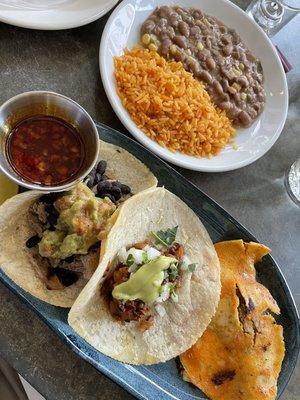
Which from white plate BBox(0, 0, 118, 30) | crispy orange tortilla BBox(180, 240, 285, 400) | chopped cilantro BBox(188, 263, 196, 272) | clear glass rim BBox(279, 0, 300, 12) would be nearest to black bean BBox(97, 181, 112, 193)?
chopped cilantro BBox(188, 263, 196, 272)

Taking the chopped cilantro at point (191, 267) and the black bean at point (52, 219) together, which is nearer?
the black bean at point (52, 219)

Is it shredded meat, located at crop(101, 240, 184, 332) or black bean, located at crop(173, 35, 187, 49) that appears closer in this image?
shredded meat, located at crop(101, 240, 184, 332)

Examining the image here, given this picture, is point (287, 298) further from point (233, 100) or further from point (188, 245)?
point (233, 100)

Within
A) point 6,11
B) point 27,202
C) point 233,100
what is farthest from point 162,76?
point 27,202

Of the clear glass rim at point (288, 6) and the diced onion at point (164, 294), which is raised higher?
the clear glass rim at point (288, 6)

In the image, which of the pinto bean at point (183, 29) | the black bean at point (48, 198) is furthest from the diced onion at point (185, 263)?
the pinto bean at point (183, 29)

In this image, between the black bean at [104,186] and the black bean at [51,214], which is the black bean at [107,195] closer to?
the black bean at [104,186]

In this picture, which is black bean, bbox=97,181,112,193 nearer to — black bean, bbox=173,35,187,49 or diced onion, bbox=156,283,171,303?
diced onion, bbox=156,283,171,303
